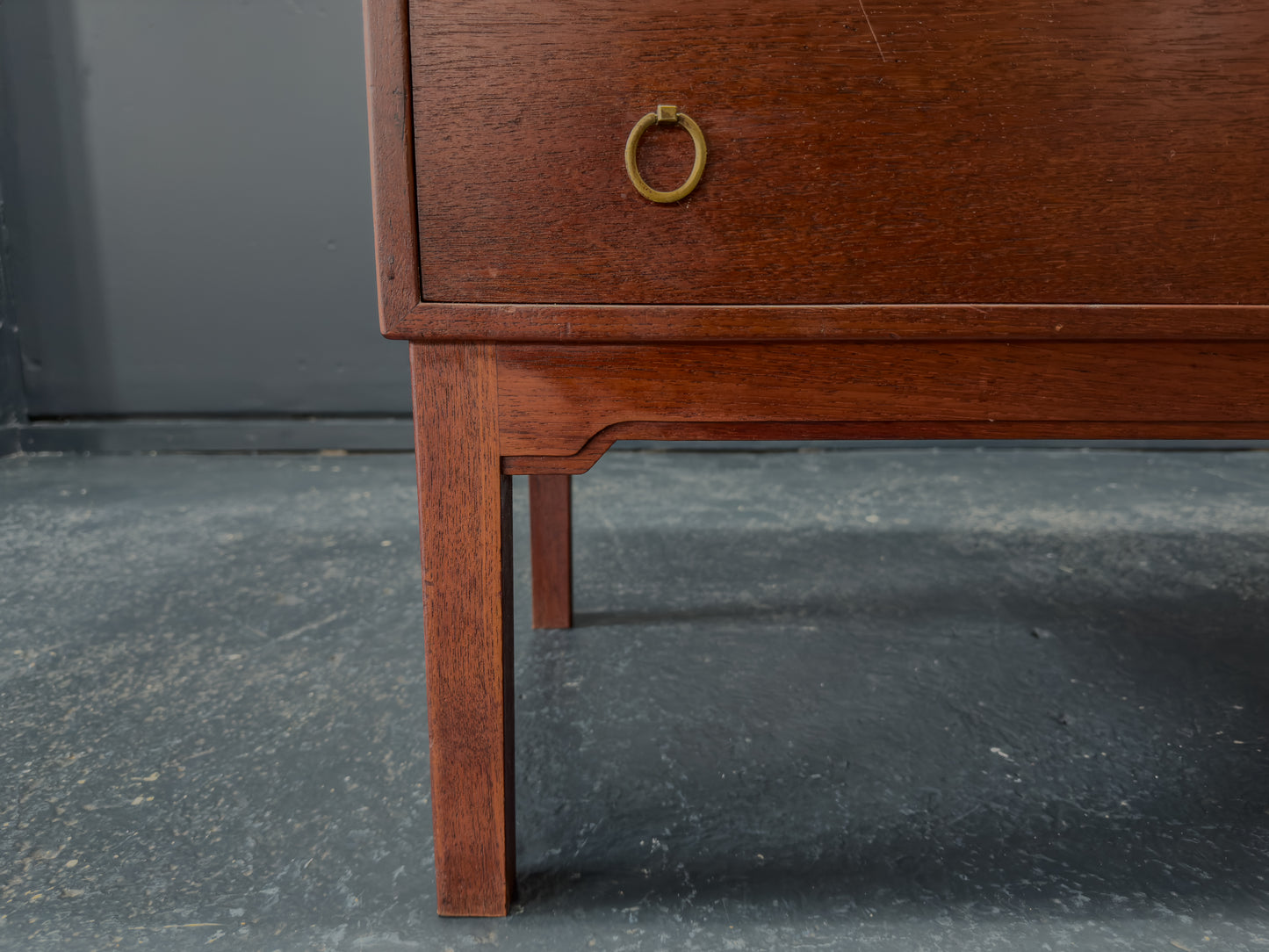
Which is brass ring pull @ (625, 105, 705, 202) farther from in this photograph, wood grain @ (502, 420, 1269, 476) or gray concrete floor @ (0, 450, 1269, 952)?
gray concrete floor @ (0, 450, 1269, 952)

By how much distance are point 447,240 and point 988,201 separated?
380 millimetres

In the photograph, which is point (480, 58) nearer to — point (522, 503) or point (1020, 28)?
point (1020, 28)

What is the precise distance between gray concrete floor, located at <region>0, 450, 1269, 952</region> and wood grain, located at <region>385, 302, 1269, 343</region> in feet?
1.60

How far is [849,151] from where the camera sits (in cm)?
57

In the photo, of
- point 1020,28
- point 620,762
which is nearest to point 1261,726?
point 620,762

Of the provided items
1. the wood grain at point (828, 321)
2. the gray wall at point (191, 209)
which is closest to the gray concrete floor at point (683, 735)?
the wood grain at point (828, 321)

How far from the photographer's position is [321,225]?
240 cm

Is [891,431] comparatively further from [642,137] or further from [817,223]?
[642,137]

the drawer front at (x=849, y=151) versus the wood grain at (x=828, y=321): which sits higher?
the drawer front at (x=849, y=151)

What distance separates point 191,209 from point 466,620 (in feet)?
7.32

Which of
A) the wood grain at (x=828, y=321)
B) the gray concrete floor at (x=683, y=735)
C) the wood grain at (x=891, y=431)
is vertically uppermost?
the wood grain at (x=828, y=321)

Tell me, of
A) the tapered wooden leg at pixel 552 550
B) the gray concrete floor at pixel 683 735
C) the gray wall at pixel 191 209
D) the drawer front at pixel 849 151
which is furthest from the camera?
the gray wall at pixel 191 209

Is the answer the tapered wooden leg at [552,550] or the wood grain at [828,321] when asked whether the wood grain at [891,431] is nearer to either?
the wood grain at [828,321]

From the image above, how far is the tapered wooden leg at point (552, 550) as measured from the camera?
4.02ft
